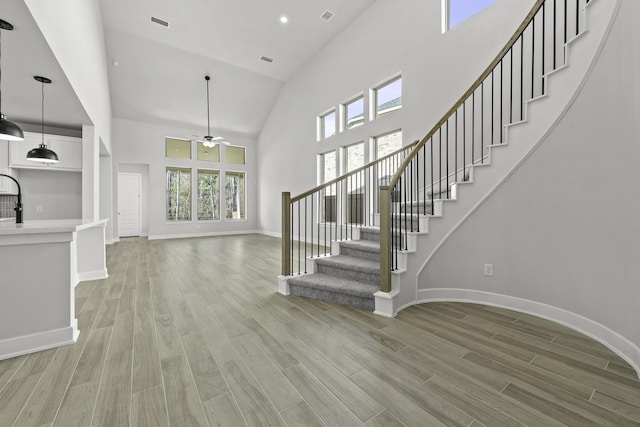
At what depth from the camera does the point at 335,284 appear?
3.04m

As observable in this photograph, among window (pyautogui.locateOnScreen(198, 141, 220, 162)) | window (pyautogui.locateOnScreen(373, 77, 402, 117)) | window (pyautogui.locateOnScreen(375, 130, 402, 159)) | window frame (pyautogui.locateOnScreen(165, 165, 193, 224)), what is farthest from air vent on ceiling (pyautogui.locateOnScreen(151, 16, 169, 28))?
window (pyautogui.locateOnScreen(375, 130, 402, 159))

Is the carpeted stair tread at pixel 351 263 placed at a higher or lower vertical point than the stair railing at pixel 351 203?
lower

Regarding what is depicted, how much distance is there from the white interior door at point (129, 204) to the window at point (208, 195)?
1.91 m

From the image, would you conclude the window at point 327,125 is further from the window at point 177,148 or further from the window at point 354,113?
the window at point 177,148

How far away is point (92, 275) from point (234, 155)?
23.6 feet

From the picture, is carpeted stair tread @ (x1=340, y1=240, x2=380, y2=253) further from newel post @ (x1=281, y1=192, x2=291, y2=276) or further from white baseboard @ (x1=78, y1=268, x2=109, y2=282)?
white baseboard @ (x1=78, y1=268, x2=109, y2=282)

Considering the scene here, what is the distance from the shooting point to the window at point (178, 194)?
30.2 ft

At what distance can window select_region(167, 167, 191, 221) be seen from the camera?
362 inches

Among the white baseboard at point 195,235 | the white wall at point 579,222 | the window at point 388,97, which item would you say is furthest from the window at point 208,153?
the white wall at point 579,222

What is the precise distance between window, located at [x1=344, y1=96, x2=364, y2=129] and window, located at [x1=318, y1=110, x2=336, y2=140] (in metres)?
0.44

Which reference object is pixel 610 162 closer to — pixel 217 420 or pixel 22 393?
pixel 217 420

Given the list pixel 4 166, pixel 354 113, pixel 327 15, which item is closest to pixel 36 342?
pixel 4 166

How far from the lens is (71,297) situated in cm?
217

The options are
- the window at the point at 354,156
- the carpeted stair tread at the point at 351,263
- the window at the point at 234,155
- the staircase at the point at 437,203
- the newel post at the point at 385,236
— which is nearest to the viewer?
the staircase at the point at 437,203
